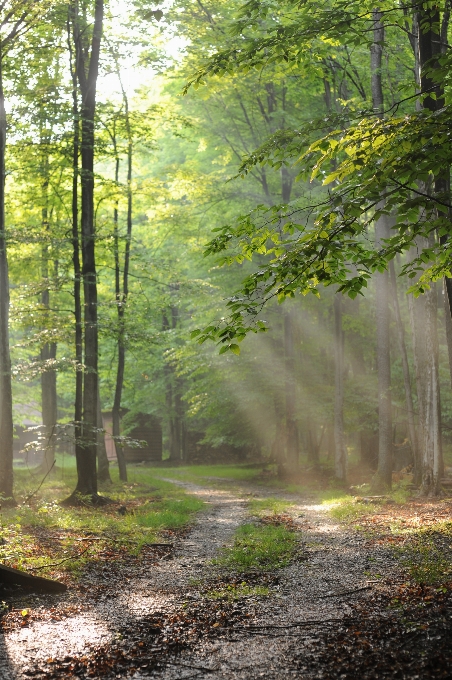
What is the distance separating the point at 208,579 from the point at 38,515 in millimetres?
4856

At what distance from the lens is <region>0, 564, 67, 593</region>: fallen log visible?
622 centimetres

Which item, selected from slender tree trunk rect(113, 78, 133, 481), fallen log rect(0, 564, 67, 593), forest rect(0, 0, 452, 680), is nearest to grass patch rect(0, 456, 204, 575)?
forest rect(0, 0, 452, 680)

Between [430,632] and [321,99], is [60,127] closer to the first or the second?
[321,99]

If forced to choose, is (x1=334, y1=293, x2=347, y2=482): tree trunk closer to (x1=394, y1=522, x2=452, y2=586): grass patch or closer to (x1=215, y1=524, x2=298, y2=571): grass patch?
(x1=215, y1=524, x2=298, y2=571): grass patch

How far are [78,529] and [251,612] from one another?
524 centimetres

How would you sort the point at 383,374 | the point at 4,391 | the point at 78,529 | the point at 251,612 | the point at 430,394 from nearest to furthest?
1. the point at 251,612
2. the point at 78,529
3. the point at 4,391
4. the point at 430,394
5. the point at 383,374

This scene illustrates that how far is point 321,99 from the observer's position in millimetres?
20453

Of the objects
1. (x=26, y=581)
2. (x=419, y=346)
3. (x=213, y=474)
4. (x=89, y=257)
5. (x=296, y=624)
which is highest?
(x=89, y=257)

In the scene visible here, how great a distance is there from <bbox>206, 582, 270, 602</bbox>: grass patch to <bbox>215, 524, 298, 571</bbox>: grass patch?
103 centimetres

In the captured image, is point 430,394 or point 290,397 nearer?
point 430,394

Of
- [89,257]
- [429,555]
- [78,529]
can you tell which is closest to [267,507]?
[78,529]

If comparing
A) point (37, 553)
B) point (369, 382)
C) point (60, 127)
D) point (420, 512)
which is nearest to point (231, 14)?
point (60, 127)

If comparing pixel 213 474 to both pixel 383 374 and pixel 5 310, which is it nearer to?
pixel 383 374

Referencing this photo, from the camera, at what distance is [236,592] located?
6.43 metres
